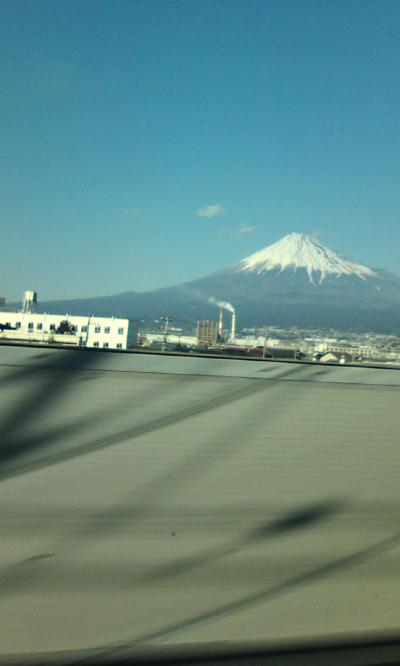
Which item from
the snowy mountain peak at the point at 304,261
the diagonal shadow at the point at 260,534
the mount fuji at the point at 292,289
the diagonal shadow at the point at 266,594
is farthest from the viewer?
the snowy mountain peak at the point at 304,261

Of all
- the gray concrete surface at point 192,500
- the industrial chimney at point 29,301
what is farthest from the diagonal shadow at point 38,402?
the industrial chimney at point 29,301

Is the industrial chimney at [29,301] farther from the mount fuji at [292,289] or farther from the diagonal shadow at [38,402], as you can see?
the mount fuji at [292,289]

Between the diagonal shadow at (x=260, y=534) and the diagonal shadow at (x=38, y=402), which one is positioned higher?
the diagonal shadow at (x=38, y=402)

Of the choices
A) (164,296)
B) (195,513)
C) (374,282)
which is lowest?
(195,513)

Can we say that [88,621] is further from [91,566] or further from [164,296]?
[164,296]

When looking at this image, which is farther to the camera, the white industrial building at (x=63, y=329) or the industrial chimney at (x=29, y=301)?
the industrial chimney at (x=29, y=301)

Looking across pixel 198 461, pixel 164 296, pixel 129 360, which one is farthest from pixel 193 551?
pixel 164 296

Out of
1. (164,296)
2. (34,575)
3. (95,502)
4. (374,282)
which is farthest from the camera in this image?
(374,282)

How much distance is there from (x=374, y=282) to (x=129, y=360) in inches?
1747

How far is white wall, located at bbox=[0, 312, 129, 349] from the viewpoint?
5.29 meters

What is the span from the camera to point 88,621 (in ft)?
11.5

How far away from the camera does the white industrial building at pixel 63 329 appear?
207 inches

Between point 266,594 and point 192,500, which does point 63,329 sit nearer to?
point 192,500

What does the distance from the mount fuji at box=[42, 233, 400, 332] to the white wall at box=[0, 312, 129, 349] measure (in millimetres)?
8898
